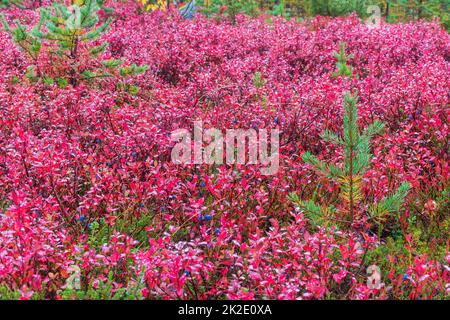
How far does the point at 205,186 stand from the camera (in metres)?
4.20

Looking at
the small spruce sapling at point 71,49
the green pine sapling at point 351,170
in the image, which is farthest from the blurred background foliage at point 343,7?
the green pine sapling at point 351,170

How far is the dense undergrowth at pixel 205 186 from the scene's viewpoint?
309 centimetres

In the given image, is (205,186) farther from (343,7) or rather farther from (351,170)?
(343,7)

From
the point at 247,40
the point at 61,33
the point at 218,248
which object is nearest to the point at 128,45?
the point at 247,40

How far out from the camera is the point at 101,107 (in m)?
5.74

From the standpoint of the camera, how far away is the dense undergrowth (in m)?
3.09

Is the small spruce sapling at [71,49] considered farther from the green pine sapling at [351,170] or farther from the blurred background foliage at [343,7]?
the blurred background foliage at [343,7]

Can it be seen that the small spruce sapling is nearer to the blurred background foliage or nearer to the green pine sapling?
the green pine sapling

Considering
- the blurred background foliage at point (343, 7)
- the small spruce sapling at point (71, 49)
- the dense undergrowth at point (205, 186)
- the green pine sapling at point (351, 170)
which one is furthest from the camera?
the blurred background foliage at point (343, 7)

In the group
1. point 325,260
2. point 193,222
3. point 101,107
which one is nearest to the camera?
point 325,260

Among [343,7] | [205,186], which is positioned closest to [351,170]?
[205,186]

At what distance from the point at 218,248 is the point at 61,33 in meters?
4.45

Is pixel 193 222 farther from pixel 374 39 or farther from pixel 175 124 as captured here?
pixel 374 39
